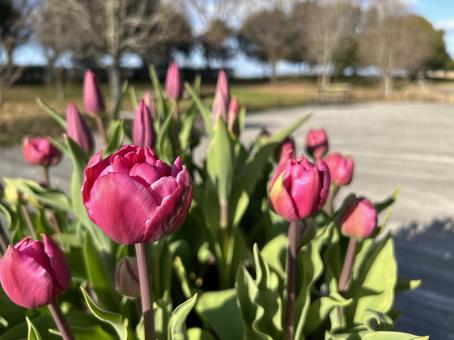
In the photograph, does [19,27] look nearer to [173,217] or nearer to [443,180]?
[443,180]

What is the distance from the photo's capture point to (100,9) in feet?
35.7

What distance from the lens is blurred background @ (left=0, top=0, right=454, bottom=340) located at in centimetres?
252

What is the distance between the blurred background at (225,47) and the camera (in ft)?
29.8

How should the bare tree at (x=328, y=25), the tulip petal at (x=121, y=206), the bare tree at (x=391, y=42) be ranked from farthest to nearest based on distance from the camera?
the bare tree at (x=328, y=25) → the bare tree at (x=391, y=42) → the tulip petal at (x=121, y=206)

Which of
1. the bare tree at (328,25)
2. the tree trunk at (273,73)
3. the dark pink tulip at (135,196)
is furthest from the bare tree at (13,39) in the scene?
the tree trunk at (273,73)

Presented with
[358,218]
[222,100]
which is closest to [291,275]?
[358,218]

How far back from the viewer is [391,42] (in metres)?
20.4

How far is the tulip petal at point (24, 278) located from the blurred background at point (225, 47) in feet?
10.6

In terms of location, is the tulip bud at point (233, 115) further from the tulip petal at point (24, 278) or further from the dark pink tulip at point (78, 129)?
the tulip petal at point (24, 278)

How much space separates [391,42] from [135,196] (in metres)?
22.0

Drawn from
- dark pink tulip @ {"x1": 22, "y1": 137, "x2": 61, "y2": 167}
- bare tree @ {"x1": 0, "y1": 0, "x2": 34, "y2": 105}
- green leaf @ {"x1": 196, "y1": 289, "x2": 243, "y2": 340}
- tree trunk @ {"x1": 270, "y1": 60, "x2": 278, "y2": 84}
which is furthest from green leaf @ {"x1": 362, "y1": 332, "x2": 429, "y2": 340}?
tree trunk @ {"x1": 270, "y1": 60, "x2": 278, "y2": 84}

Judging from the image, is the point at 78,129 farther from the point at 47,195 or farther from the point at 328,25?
the point at 328,25

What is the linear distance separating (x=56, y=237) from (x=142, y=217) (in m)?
0.71

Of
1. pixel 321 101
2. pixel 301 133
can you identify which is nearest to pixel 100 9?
pixel 301 133
